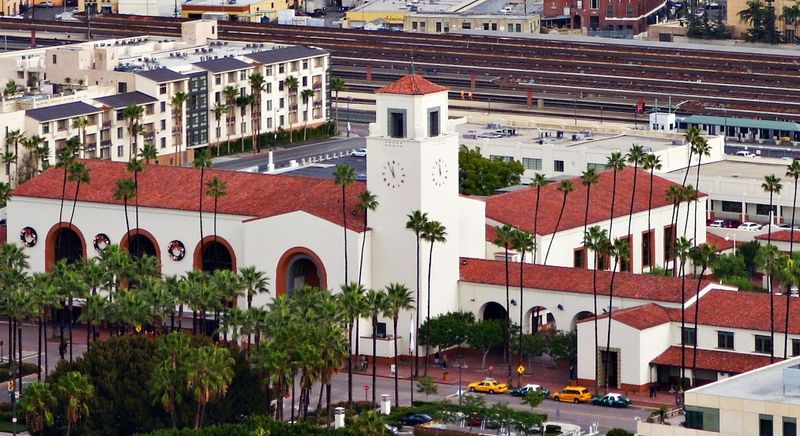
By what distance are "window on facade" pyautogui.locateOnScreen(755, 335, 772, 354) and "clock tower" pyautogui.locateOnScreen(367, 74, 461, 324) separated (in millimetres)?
19488

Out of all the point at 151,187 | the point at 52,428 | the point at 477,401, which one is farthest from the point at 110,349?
the point at 151,187

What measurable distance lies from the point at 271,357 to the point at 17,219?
41.9 metres

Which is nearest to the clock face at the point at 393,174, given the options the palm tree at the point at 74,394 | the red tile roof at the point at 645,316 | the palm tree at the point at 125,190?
the red tile roof at the point at 645,316

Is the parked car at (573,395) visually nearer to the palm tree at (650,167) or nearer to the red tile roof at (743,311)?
the red tile roof at (743,311)

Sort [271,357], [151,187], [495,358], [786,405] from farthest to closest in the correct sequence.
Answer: [151,187]
[495,358]
[271,357]
[786,405]

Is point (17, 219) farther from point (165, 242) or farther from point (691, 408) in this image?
point (691, 408)

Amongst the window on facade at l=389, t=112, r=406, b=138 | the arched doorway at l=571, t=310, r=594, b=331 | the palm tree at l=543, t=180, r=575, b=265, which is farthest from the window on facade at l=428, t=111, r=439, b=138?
the palm tree at l=543, t=180, r=575, b=265

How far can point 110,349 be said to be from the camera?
495ft

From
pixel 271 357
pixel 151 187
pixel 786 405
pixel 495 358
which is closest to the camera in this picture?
pixel 786 405

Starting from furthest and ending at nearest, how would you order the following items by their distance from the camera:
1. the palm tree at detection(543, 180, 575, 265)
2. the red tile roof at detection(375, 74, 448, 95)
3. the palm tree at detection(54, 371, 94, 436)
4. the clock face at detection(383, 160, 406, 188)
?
the palm tree at detection(543, 180, 575, 265) → the red tile roof at detection(375, 74, 448, 95) → the clock face at detection(383, 160, 406, 188) → the palm tree at detection(54, 371, 94, 436)

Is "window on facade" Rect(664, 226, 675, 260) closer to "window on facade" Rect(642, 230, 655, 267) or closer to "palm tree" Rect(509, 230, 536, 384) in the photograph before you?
"window on facade" Rect(642, 230, 655, 267)

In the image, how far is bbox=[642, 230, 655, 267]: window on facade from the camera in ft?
613

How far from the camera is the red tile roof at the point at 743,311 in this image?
15938cm

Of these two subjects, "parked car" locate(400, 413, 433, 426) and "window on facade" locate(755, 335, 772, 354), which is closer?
"parked car" locate(400, 413, 433, 426)
